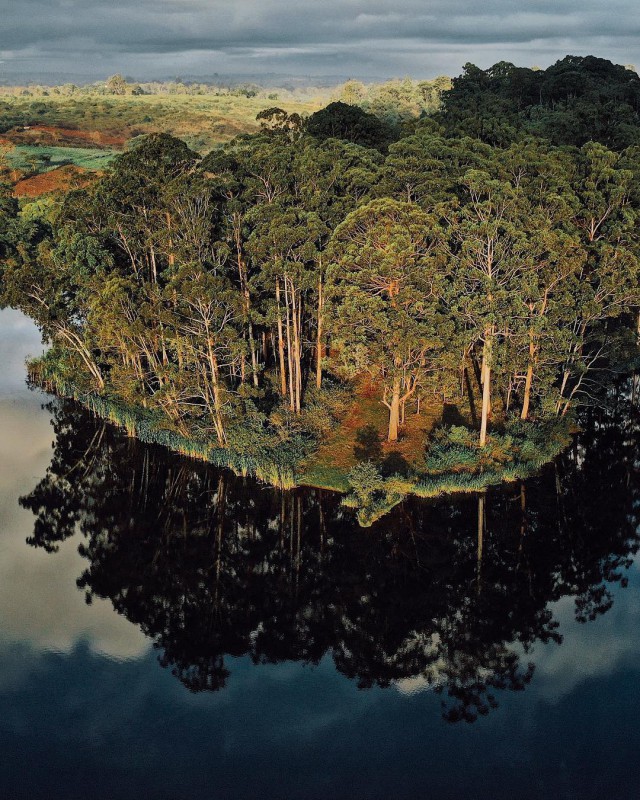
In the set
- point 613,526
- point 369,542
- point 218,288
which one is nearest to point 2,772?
point 369,542

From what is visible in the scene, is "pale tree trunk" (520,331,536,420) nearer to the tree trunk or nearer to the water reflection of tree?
the water reflection of tree

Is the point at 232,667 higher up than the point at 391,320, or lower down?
lower down

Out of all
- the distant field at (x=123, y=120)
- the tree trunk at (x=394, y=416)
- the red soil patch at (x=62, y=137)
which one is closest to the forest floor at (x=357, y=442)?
the tree trunk at (x=394, y=416)

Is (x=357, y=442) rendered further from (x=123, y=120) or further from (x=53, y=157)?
(x=123, y=120)

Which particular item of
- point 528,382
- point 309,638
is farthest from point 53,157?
point 309,638

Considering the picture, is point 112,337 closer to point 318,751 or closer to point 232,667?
point 232,667

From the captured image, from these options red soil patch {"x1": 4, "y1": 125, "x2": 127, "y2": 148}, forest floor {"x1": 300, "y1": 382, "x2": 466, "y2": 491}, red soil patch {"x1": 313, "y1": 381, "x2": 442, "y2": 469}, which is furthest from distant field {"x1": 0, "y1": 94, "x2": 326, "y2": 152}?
forest floor {"x1": 300, "y1": 382, "x2": 466, "y2": 491}
